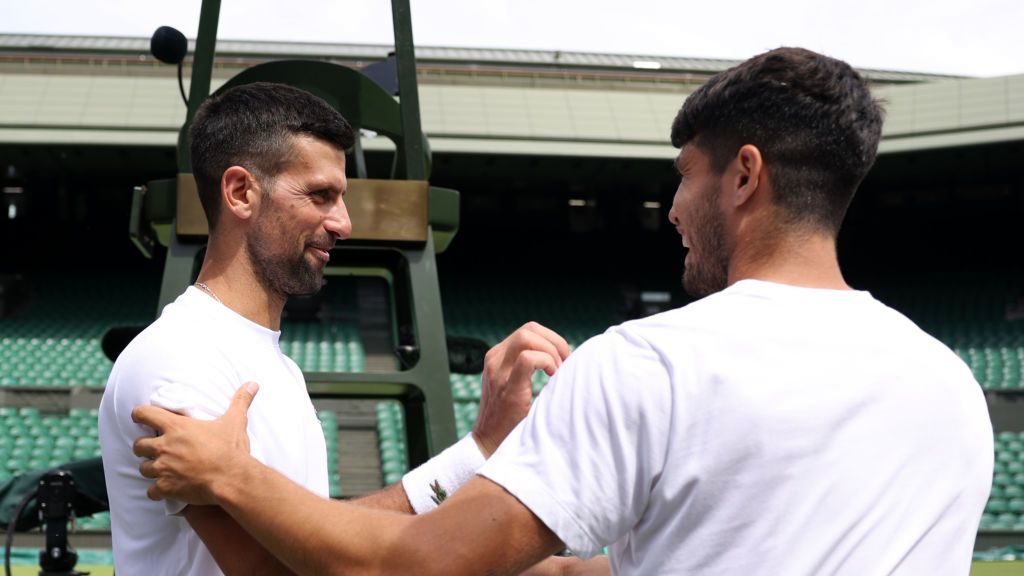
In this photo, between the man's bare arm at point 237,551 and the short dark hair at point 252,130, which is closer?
the man's bare arm at point 237,551

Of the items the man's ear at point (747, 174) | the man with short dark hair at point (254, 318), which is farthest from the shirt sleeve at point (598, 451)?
the man with short dark hair at point (254, 318)

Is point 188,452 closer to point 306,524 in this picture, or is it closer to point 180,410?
point 180,410

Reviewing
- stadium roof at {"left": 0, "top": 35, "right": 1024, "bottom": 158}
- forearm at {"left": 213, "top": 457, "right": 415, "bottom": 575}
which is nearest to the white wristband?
forearm at {"left": 213, "top": 457, "right": 415, "bottom": 575}

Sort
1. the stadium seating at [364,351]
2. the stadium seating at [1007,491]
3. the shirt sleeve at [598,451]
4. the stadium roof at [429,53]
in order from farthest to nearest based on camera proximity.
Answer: the stadium roof at [429,53], the stadium seating at [364,351], the stadium seating at [1007,491], the shirt sleeve at [598,451]

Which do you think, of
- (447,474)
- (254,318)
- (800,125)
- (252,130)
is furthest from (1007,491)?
(800,125)

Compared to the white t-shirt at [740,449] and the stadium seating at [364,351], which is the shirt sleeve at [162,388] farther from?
the stadium seating at [364,351]

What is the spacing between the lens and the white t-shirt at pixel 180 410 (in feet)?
6.18

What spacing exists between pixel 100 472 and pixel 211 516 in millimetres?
4589

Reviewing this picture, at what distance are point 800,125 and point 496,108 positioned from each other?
2050cm

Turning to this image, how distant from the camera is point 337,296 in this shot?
2406 centimetres

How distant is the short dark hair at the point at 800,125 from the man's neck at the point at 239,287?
3.69ft

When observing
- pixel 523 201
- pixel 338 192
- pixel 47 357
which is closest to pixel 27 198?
pixel 47 357

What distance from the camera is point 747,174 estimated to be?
1.53 meters

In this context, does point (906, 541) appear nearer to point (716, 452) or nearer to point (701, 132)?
point (716, 452)
